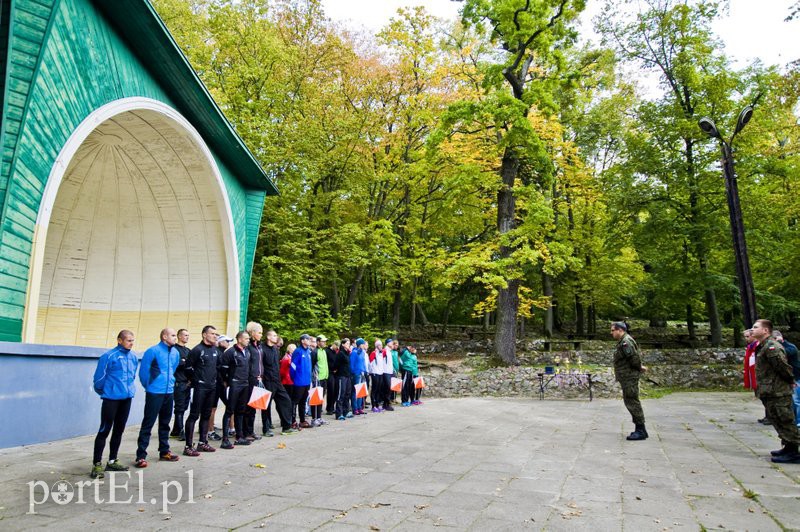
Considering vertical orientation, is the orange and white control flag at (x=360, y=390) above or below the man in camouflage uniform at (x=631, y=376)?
below

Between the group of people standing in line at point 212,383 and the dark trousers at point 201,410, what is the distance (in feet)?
0.04

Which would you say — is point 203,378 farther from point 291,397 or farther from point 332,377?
point 332,377

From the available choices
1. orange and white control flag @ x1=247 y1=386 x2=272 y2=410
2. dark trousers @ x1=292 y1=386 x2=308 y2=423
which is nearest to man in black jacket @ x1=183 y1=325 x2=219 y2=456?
orange and white control flag @ x1=247 y1=386 x2=272 y2=410

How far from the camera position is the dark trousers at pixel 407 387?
486 inches

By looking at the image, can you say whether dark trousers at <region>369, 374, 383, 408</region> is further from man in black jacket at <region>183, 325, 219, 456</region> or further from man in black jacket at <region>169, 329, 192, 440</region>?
man in black jacket at <region>183, 325, 219, 456</region>

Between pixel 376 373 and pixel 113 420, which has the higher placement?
pixel 113 420

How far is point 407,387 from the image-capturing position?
12.4m

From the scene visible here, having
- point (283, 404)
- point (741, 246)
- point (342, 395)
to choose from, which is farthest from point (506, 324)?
point (283, 404)

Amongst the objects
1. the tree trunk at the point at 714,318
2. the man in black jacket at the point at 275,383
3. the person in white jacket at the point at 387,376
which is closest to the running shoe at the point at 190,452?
the man in black jacket at the point at 275,383

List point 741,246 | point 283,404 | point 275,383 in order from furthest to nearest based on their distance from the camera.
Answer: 1. point 741,246
2. point 283,404
3. point 275,383

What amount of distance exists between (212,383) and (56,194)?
19.9ft

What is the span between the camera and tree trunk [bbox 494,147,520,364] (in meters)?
15.3

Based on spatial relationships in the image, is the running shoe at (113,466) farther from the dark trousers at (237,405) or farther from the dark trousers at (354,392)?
the dark trousers at (354,392)

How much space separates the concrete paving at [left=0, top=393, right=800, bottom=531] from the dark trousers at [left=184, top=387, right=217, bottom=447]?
37 centimetres
